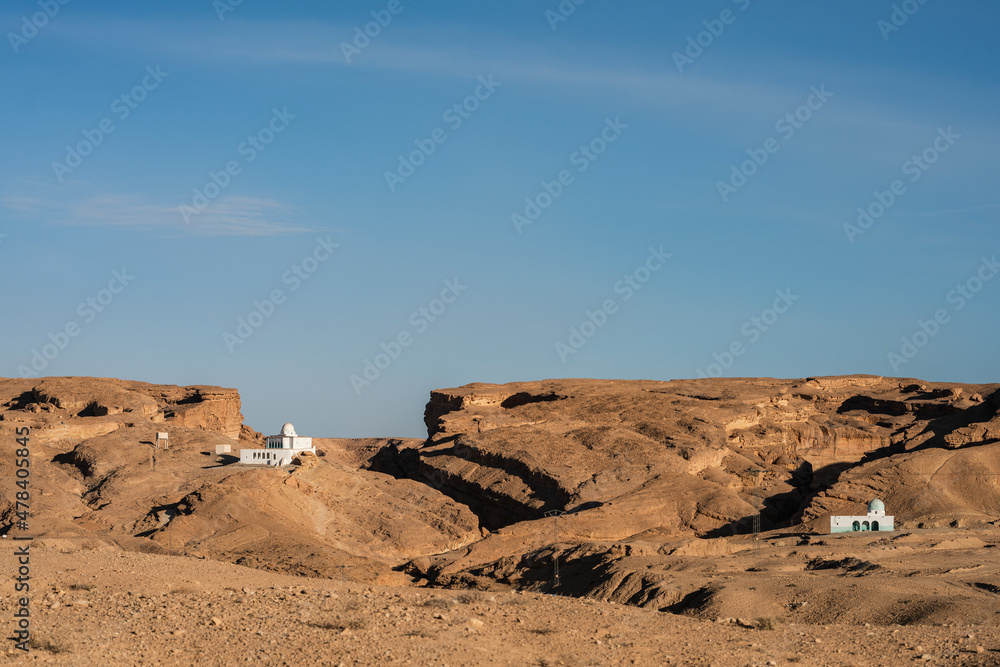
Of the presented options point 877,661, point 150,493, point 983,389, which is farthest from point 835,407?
point 877,661

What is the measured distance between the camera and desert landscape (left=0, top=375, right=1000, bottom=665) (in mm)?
17328

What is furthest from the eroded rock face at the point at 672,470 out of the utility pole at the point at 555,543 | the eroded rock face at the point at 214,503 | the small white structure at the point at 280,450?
the small white structure at the point at 280,450

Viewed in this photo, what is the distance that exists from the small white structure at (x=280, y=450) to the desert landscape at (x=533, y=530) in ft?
3.44

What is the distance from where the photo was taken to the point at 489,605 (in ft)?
62.9

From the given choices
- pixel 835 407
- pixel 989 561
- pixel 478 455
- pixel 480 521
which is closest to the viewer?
pixel 989 561

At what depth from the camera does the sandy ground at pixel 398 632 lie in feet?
51.9

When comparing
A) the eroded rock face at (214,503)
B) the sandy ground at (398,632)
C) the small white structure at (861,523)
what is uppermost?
the eroded rock face at (214,503)

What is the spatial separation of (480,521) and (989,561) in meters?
25.4

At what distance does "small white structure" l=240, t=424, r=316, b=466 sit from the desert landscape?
1049 mm

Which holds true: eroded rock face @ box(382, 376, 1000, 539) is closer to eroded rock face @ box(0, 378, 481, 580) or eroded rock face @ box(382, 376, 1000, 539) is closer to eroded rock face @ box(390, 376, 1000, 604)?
eroded rock face @ box(390, 376, 1000, 604)

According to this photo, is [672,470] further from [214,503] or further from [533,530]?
[214,503]

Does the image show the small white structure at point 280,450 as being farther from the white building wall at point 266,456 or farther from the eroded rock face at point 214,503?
the eroded rock face at point 214,503

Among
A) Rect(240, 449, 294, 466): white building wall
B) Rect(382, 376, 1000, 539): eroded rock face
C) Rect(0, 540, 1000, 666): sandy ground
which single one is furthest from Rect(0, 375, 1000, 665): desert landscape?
Rect(240, 449, 294, 466): white building wall

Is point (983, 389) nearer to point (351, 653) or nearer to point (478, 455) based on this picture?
point (478, 455)
